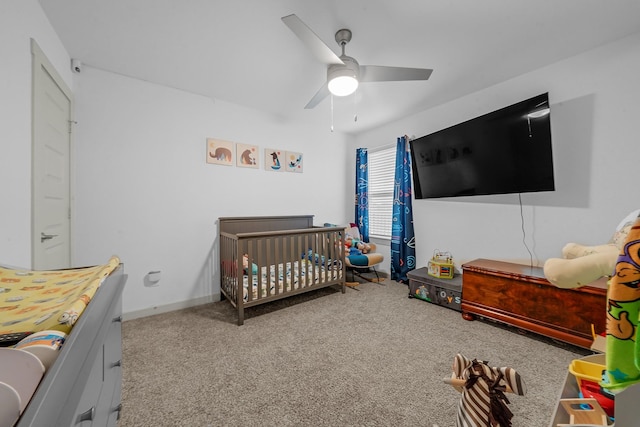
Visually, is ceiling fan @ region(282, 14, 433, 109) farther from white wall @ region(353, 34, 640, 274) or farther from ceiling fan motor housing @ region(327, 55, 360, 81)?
white wall @ region(353, 34, 640, 274)

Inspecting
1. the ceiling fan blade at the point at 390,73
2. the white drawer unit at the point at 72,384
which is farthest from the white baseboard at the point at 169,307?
the ceiling fan blade at the point at 390,73

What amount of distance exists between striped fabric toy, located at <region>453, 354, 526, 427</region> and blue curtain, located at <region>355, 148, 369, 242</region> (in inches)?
117

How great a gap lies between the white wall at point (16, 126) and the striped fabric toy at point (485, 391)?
2.13 m

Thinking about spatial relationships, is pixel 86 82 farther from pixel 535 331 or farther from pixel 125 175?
pixel 535 331

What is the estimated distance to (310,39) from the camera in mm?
1414

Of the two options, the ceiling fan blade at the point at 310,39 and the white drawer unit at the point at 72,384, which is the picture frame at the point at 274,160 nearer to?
the ceiling fan blade at the point at 310,39

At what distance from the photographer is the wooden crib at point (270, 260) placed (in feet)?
7.28

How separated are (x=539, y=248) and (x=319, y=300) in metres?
2.24

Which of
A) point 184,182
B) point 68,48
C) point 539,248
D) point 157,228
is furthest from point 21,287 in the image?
point 539,248

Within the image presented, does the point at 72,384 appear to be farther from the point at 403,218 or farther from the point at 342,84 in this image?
the point at 403,218

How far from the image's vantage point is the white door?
1410 mm

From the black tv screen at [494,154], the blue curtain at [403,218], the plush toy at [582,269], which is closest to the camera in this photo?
the plush toy at [582,269]

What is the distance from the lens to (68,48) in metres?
1.88

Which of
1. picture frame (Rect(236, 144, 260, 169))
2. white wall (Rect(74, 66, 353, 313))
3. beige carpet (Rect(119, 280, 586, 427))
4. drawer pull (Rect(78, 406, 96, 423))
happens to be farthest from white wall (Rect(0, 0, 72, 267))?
picture frame (Rect(236, 144, 260, 169))
